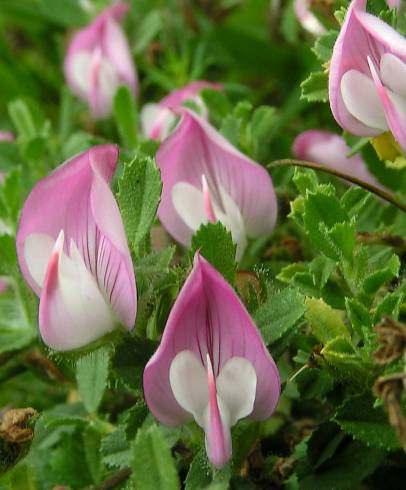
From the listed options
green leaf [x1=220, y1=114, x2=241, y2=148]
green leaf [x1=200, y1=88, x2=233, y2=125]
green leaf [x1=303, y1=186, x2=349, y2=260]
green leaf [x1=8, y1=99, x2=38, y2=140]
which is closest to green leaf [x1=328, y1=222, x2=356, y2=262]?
green leaf [x1=303, y1=186, x2=349, y2=260]

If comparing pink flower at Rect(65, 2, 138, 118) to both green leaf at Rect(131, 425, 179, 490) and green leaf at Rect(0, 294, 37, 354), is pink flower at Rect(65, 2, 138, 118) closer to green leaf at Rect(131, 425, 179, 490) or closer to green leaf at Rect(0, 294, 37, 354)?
green leaf at Rect(0, 294, 37, 354)

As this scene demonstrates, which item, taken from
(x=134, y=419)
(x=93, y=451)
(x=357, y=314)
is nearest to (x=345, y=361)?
(x=357, y=314)

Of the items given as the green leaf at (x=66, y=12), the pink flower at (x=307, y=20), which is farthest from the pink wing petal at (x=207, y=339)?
the green leaf at (x=66, y=12)

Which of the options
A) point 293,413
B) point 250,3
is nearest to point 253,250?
point 293,413

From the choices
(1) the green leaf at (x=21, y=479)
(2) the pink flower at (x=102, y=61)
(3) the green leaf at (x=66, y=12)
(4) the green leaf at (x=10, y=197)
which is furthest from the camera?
(3) the green leaf at (x=66, y=12)

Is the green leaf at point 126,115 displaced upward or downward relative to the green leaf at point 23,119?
upward

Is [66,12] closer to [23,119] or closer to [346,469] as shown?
[23,119]

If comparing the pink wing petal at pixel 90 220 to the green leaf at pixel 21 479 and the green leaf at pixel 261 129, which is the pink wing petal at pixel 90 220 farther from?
the green leaf at pixel 261 129
